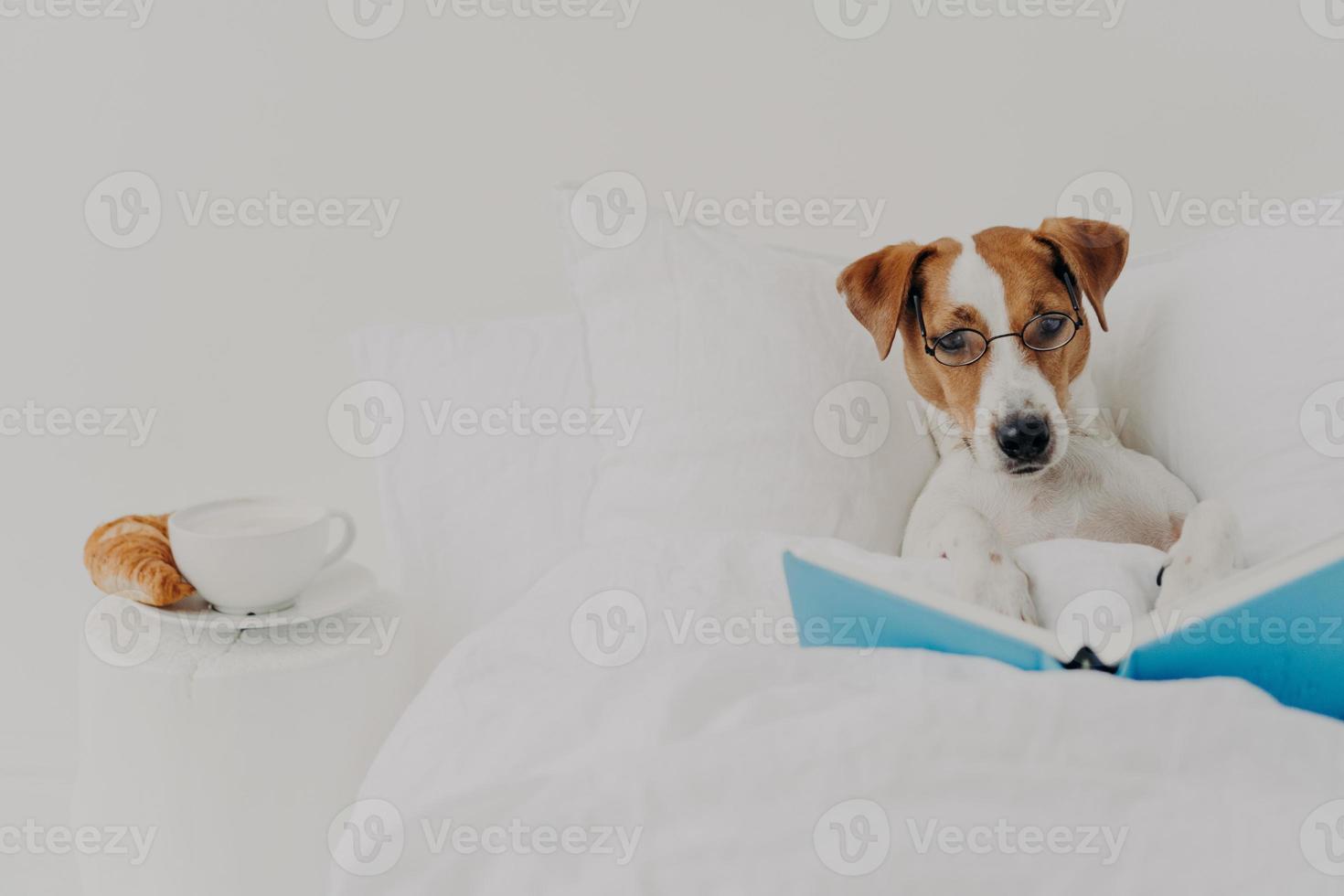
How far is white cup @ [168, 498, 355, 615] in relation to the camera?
137cm

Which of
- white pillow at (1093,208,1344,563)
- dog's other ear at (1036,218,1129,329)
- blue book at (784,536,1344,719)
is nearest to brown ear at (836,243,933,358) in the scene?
dog's other ear at (1036,218,1129,329)

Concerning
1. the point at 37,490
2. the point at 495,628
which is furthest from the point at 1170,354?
the point at 37,490

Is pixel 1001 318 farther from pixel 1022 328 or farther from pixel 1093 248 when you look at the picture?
pixel 1093 248

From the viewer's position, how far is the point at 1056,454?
113 centimetres

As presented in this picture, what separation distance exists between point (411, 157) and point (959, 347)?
1.07 m

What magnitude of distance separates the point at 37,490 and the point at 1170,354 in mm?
1817

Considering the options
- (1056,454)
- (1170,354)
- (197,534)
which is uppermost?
(1170,354)

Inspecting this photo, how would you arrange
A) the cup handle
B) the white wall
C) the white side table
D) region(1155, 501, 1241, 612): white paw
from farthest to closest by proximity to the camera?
the white wall < the cup handle < the white side table < region(1155, 501, 1241, 612): white paw

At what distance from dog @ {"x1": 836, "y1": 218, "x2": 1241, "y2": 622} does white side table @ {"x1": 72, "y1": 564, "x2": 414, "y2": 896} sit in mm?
747

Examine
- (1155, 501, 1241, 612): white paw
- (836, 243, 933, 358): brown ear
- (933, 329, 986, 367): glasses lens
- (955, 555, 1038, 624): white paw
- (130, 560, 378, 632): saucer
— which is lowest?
(130, 560, 378, 632): saucer

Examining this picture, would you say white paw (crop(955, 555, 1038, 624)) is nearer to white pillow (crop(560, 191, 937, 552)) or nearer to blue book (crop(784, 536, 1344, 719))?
blue book (crop(784, 536, 1344, 719))

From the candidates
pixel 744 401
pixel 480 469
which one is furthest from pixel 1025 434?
pixel 480 469

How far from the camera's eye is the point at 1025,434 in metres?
1.11

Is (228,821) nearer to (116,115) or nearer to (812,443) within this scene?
(812,443)
